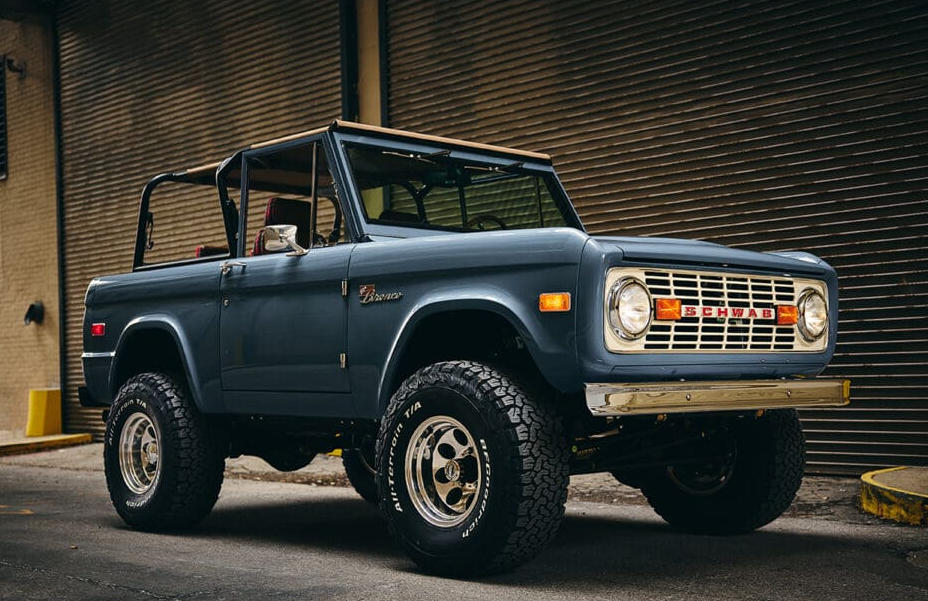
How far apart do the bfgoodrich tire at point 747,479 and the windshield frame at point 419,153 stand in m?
1.39

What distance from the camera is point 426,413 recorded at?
5.01 m

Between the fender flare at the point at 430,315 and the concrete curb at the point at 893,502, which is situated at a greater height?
the fender flare at the point at 430,315

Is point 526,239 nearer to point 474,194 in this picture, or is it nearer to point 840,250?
point 474,194

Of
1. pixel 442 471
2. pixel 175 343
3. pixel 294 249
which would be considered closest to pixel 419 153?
pixel 294 249

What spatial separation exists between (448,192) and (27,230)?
12.4 metres

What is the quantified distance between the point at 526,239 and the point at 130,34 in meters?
12.1

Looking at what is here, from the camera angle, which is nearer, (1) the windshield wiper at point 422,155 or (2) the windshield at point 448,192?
(2) the windshield at point 448,192

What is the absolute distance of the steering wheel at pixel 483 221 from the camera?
6348 mm

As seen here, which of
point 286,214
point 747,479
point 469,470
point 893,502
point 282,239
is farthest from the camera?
point 893,502

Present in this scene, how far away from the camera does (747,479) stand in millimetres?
5887

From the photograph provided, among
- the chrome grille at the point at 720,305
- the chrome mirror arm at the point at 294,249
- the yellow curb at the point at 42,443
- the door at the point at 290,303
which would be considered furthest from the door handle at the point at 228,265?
the yellow curb at the point at 42,443

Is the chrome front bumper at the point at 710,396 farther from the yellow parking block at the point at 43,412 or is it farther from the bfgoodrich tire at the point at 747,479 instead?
the yellow parking block at the point at 43,412

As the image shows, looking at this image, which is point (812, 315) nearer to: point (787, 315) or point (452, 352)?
point (787, 315)

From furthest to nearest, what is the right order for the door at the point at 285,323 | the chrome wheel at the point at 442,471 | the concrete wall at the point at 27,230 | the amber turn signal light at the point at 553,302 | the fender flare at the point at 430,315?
the concrete wall at the point at 27,230 → the door at the point at 285,323 → the chrome wheel at the point at 442,471 → the fender flare at the point at 430,315 → the amber turn signal light at the point at 553,302
